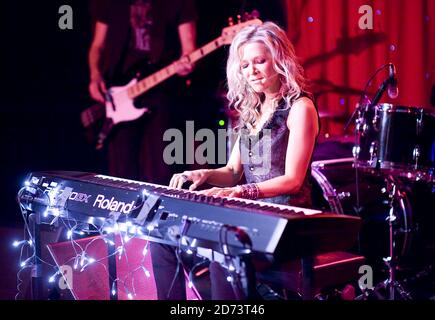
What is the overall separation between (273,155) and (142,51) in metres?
2.62

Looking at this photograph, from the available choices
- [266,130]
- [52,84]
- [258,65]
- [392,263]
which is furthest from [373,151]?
[52,84]

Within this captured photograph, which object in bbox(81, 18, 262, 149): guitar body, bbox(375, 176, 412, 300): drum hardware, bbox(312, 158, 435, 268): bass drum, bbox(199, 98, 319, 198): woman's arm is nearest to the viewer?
bbox(199, 98, 319, 198): woman's arm

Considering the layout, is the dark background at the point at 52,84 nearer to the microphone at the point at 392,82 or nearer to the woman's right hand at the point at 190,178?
the microphone at the point at 392,82

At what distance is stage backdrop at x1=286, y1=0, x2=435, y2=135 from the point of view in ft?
15.0

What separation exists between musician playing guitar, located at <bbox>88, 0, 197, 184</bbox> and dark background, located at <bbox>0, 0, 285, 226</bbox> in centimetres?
13

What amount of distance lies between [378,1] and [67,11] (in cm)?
264

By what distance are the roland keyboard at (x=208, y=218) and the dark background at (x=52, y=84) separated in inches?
107

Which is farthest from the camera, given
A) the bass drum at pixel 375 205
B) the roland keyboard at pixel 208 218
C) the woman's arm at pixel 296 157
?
the bass drum at pixel 375 205

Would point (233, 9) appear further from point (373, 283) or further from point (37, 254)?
point (37, 254)

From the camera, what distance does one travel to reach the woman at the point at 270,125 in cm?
246

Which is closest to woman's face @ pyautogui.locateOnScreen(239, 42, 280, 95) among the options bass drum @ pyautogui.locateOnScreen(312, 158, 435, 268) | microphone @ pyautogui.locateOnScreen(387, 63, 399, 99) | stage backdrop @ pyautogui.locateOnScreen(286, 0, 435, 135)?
microphone @ pyautogui.locateOnScreen(387, 63, 399, 99)

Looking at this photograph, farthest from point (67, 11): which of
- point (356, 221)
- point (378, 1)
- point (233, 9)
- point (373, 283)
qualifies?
point (356, 221)

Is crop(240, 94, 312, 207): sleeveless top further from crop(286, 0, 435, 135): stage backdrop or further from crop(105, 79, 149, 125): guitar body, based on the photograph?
crop(105, 79, 149, 125): guitar body

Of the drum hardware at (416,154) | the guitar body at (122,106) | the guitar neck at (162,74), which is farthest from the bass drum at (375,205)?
the guitar body at (122,106)
